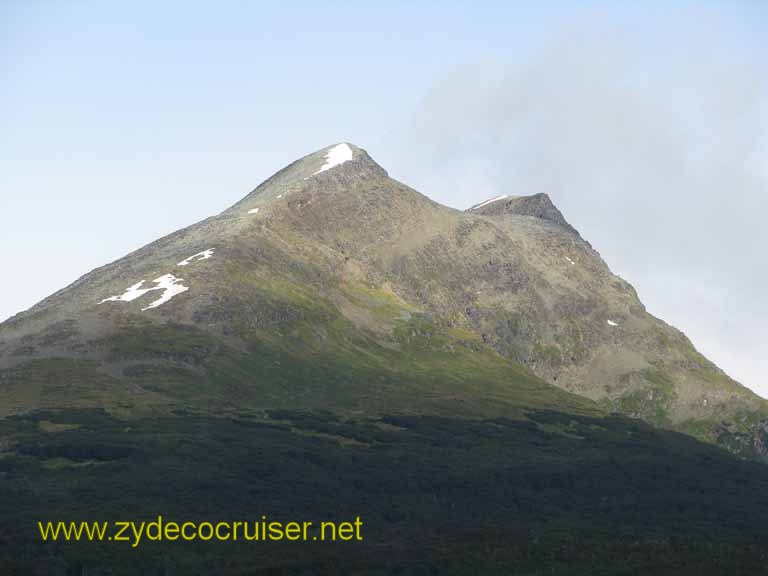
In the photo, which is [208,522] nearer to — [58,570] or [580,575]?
[58,570]

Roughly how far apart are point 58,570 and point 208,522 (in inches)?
1161

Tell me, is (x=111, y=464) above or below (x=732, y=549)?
above

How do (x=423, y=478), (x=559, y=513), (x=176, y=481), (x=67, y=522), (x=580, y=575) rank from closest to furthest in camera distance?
(x=580, y=575)
(x=67, y=522)
(x=176, y=481)
(x=559, y=513)
(x=423, y=478)

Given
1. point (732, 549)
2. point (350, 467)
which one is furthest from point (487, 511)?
point (732, 549)

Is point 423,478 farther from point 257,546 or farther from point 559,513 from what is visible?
A: point 257,546

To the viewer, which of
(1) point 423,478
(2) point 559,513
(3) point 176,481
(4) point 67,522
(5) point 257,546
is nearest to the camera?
(5) point 257,546

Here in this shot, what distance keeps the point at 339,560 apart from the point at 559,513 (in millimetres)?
67982

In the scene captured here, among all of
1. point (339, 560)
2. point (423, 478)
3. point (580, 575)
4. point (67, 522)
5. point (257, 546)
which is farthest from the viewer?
point (423, 478)

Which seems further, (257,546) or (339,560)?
(257,546)

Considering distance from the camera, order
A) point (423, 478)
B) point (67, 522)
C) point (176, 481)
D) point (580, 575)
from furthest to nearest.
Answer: point (423, 478) → point (176, 481) → point (67, 522) → point (580, 575)

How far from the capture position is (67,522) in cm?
14062

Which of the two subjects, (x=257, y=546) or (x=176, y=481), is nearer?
(x=257, y=546)

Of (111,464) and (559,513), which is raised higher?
(111,464)

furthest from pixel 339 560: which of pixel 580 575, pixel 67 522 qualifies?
pixel 67 522
